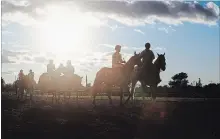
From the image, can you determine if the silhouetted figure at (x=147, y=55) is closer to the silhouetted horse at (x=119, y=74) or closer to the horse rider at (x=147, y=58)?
the horse rider at (x=147, y=58)

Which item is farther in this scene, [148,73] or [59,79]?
[59,79]

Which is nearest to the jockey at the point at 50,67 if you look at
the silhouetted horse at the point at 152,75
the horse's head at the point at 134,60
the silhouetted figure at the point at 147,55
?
the silhouetted horse at the point at 152,75

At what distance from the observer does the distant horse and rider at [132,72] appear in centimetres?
2061

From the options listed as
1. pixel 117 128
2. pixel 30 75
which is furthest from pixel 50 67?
pixel 117 128

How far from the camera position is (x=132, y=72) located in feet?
71.4

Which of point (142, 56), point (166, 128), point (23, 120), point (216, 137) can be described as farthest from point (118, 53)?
point (216, 137)

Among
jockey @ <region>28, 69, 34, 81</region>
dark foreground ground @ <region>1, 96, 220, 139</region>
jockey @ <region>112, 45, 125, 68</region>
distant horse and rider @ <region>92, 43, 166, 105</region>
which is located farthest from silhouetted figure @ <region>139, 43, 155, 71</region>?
jockey @ <region>28, 69, 34, 81</region>

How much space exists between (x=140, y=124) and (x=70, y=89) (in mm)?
16777

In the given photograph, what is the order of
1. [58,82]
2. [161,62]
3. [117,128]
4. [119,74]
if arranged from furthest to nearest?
[58,82]
[161,62]
[119,74]
[117,128]

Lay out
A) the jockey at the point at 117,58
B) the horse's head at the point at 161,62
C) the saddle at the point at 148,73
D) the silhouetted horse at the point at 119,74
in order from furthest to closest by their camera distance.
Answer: the horse's head at the point at 161,62, the saddle at the point at 148,73, the jockey at the point at 117,58, the silhouetted horse at the point at 119,74

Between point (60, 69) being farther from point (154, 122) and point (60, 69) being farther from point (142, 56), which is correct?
point (154, 122)

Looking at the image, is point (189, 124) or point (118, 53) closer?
point (189, 124)

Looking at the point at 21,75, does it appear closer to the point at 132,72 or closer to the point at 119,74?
the point at 132,72

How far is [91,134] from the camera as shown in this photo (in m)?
10.9
